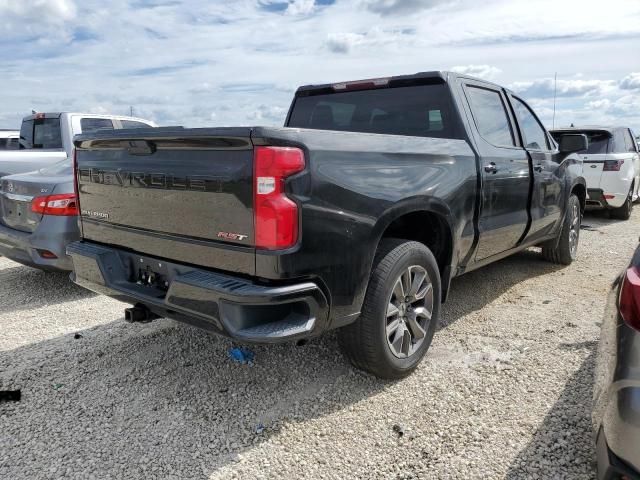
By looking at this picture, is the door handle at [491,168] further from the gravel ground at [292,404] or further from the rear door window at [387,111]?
the gravel ground at [292,404]

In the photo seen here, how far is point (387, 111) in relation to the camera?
164 inches

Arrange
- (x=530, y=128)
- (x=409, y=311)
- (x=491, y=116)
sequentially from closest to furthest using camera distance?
(x=409, y=311), (x=491, y=116), (x=530, y=128)

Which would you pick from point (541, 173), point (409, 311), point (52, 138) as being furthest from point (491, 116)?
point (52, 138)

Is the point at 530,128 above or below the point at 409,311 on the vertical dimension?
above

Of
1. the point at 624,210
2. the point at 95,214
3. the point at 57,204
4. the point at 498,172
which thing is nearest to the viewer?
the point at 95,214

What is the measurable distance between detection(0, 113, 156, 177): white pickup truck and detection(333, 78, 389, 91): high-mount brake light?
433cm

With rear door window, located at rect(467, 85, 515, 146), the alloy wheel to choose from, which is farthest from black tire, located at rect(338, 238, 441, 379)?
rear door window, located at rect(467, 85, 515, 146)

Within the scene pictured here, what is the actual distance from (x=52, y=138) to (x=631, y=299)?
26.8 ft

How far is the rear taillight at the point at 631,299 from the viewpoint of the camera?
186 cm

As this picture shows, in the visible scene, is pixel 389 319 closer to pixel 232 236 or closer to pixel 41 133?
pixel 232 236

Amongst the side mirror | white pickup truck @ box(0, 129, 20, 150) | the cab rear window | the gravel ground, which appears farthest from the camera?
white pickup truck @ box(0, 129, 20, 150)

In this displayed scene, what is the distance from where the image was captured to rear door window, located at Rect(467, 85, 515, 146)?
415cm

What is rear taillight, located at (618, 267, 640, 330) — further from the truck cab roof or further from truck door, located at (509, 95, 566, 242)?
truck door, located at (509, 95, 566, 242)

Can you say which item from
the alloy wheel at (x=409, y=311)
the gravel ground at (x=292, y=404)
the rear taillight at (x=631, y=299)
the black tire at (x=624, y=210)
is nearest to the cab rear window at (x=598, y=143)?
the black tire at (x=624, y=210)
